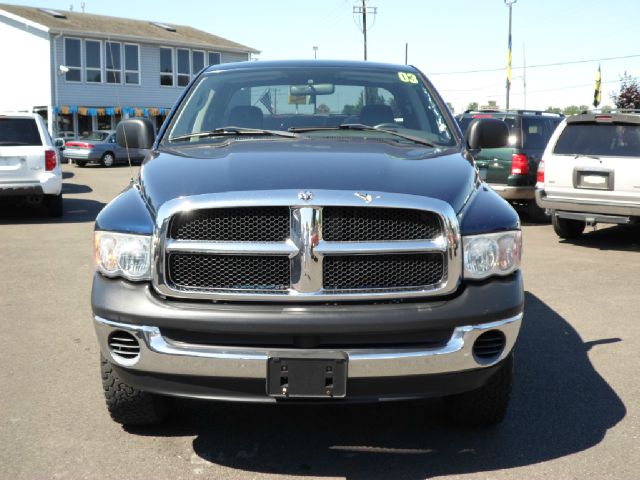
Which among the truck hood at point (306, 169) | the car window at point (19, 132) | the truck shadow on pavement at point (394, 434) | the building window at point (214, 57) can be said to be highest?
the building window at point (214, 57)


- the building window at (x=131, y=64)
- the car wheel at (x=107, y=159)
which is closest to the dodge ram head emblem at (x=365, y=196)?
the car wheel at (x=107, y=159)

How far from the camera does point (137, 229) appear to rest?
3.52 meters

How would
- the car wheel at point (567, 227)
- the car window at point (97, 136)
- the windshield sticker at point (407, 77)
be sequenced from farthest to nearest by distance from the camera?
→ the car window at point (97, 136) < the car wheel at point (567, 227) < the windshield sticker at point (407, 77)

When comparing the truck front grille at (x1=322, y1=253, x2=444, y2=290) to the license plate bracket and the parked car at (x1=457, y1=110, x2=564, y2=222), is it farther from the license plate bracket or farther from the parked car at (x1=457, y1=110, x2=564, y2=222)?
the parked car at (x1=457, y1=110, x2=564, y2=222)

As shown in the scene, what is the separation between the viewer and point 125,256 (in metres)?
3.53

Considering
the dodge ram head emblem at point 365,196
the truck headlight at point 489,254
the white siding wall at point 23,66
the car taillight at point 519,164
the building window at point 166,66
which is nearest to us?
the dodge ram head emblem at point 365,196

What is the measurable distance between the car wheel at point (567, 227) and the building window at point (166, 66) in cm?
3524

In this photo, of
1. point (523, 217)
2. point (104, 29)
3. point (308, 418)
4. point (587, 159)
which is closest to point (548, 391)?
point (308, 418)

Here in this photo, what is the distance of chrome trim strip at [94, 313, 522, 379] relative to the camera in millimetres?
3338

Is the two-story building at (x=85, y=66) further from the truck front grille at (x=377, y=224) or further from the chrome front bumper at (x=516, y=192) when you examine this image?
the truck front grille at (x=377, y=224)

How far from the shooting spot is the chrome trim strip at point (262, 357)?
3.34 metres

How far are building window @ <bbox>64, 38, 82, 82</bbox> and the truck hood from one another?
37.6 metres

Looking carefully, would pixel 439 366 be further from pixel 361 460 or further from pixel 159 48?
pixel 159 48

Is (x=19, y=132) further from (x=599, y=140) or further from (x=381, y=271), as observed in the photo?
(x=381, y=271)
